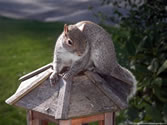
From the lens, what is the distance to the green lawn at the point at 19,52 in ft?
11.8

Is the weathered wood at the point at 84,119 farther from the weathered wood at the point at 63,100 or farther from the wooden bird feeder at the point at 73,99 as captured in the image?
the weathered wood at the point at 63,100

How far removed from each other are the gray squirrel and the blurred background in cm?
83

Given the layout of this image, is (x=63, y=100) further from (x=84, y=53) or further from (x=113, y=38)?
(x=113, y=38)

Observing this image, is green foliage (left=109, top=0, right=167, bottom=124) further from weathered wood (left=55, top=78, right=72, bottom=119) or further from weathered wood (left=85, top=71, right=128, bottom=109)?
weathered wood (left=55, top=78, right=72, bottom=119)

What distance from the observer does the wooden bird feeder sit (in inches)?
50.8

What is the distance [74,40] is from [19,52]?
11.7 feet

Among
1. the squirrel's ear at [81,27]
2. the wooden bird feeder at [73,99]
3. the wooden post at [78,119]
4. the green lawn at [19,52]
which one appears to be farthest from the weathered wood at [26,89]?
the green lawn at [19,52]

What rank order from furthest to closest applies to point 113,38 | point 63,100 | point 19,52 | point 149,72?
point 19,52
point 113,38
point 149,72
point 63,100

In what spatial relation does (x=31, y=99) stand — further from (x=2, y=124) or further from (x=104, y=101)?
(x=2, y=124)

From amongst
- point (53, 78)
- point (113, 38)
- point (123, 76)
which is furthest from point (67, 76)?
point (113, 38)

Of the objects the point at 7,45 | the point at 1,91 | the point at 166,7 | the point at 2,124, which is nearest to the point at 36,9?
the point at 7,45

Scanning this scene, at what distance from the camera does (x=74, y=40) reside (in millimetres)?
1345

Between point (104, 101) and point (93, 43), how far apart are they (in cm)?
24

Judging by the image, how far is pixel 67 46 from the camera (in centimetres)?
135
